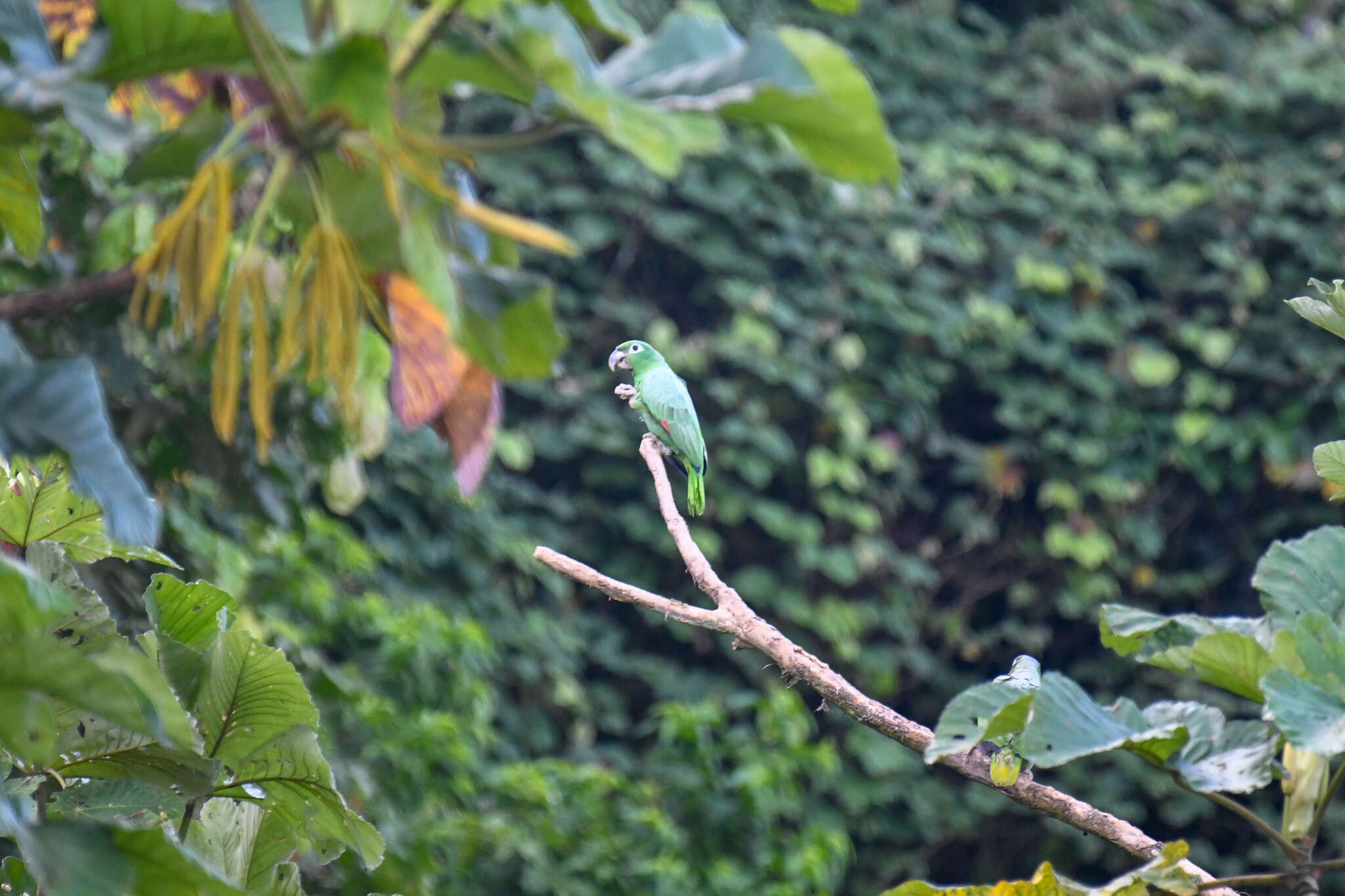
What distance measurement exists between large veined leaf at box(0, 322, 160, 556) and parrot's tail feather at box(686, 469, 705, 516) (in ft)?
3.69

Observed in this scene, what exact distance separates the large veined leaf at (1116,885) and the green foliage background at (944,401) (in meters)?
2.23

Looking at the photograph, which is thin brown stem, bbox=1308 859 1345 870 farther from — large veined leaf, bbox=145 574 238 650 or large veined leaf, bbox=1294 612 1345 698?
large veined leaf, bbox=145 574 238 650

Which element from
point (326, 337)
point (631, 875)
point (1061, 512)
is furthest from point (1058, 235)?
point (326, 337)

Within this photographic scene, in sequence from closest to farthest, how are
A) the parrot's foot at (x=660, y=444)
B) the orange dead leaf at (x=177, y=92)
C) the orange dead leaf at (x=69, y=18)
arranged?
the orange dead leaf at (x=177, y=92) < the orange dead leaf at (x=69, y=18) < the parrot's foot at (x=660, y=444)

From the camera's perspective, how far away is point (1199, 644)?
98cm

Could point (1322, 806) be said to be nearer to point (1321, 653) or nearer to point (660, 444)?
point (1321, 653)

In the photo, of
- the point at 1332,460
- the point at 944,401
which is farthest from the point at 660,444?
the point at 944,401

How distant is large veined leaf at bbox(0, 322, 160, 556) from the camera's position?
1.96ft

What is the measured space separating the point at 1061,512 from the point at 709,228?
52.6 inches

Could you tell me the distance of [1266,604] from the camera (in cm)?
109

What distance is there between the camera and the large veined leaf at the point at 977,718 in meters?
0.82

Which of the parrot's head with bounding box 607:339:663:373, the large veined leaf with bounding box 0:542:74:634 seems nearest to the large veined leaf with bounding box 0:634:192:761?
the large veined leaf with bounding box 0:542:74:634

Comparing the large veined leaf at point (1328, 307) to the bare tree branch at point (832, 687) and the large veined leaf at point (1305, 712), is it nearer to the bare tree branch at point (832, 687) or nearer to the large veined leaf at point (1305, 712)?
the large veined leaf at point (1305, 712)

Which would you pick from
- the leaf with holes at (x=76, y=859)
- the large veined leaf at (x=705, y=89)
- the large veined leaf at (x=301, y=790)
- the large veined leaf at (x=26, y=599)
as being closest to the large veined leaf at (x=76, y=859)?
the leaf with holes at (x=76, y=859)
